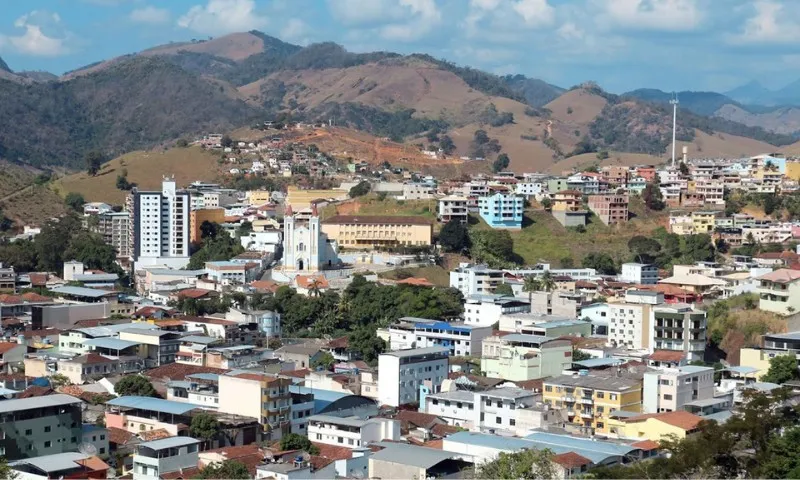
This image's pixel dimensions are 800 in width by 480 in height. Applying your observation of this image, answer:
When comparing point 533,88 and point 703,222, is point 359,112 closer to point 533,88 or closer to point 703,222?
point 703,222

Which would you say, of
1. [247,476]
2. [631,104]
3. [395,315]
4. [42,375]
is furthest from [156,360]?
[631,104]

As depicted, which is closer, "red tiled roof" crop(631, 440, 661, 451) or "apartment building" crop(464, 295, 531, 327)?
"red tiled roof" crop(631, 440, 661, 451)

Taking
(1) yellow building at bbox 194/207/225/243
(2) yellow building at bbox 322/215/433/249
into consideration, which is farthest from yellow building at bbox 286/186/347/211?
(2) yellow building at bbox 322/215/433/249

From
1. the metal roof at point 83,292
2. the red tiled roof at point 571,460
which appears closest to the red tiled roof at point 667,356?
the red tiled roof at point 571,460

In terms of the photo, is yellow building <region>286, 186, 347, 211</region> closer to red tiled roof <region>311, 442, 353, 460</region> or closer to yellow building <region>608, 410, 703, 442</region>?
yellow building <region>608, 410, 703, 442</region>

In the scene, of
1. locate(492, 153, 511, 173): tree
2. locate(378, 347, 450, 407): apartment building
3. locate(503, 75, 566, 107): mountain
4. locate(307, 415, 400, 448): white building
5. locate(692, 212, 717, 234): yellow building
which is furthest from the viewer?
locate(503, 75, 566, 107): mountain

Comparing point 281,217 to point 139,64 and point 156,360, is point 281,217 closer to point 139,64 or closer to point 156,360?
point 156,360

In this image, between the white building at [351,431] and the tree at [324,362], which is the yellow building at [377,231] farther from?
the white building at [351,431]
